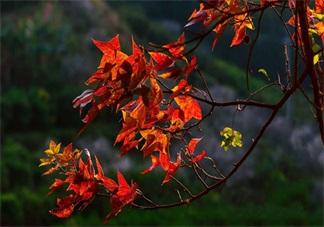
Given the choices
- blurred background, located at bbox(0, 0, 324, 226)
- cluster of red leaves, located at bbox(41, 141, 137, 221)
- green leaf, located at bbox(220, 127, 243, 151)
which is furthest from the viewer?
blurred background, located at bbox(0, 0, 324, 226)

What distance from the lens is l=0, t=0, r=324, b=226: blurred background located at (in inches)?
243

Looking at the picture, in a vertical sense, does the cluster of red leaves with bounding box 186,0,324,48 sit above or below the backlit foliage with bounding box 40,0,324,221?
above

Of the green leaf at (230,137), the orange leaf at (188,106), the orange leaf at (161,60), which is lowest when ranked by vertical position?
the green leaf at (230,137)

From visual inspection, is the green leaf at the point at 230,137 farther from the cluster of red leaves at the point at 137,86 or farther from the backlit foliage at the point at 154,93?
the cluster of red leaves at the point at 137,86

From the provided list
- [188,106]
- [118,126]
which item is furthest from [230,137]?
[118,126]

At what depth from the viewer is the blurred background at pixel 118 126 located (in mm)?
6184

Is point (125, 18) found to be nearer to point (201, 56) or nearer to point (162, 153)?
point (201, 56)

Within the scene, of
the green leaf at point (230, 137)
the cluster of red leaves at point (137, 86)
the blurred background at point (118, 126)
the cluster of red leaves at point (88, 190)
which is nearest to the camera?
the cluster of red leaves at point (137, 86)

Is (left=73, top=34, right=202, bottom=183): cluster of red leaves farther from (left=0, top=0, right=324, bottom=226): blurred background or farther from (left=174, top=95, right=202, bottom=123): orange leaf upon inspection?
(left=0, top=0, right=324, bottom=226): blurred background

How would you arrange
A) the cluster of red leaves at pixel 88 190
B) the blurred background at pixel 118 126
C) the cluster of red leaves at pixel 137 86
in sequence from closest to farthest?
the cluster of red leaves at pixel 137 86, the cluster of red leaves at pixel 88 190, the blurred background at pixel 118 126

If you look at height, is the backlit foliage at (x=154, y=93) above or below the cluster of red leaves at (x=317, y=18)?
below

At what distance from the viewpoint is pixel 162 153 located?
3.11 ft

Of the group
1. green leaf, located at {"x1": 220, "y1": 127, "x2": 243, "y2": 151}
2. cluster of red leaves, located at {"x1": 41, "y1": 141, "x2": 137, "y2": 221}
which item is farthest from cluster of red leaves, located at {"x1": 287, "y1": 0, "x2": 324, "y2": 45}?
cluster of red leaves, located at {"x1": 41, "y1": 141, "x2": 137, "y2": 221}

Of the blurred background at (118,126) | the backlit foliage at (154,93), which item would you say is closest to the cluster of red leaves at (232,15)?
the backlit foliage at (154,93)
